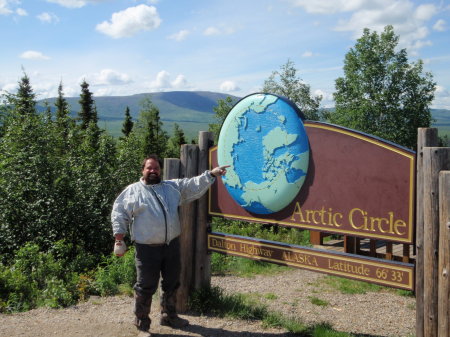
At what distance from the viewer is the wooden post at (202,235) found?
224 inches

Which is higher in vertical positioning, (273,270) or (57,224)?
(57,224)

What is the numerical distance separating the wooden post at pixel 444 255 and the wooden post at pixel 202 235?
2.81 metres

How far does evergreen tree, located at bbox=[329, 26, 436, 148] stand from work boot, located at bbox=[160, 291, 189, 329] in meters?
33.0

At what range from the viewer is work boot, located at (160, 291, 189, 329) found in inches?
202

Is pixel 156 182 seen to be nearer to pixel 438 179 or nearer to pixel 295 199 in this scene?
pixel 295 199

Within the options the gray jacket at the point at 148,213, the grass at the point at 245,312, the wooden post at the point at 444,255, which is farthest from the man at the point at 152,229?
the wooden post at the point at 444,255

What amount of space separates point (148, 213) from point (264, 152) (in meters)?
1.38

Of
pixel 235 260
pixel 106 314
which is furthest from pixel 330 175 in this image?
pixel 235 260

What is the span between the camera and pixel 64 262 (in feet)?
28.3

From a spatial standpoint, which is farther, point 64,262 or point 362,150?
point 64,262

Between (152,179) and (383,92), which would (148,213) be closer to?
(152,179)

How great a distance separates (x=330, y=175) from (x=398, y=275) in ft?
3.60

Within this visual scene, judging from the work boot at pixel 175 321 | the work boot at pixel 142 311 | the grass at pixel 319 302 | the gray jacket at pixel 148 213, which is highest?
the gray jacket at pixel 148 213

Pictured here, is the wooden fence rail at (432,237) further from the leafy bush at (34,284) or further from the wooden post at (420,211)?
the leafy bush at (34,284)
